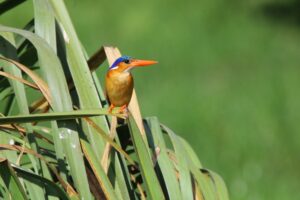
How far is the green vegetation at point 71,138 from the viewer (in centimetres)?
247

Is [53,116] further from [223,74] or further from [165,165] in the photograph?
[223,74]

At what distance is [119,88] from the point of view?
2.87 metres

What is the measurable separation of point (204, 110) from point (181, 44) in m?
1.55

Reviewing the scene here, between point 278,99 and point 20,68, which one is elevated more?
point 20,68

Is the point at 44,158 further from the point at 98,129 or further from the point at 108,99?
the point at 108,99

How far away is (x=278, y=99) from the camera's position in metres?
7.82

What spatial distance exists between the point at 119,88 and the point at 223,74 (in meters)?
5.72

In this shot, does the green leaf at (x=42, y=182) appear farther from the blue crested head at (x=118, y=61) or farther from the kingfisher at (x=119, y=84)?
the blue crested head at (x=118, y=61)

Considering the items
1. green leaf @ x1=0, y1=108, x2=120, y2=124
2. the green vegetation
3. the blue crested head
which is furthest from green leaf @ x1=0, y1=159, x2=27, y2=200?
the blue crested head

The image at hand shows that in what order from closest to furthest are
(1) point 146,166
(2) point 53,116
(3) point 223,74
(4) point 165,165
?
(2) point 53,116, (1) point 146,166, (4) point 165,165, (3) point 223,74

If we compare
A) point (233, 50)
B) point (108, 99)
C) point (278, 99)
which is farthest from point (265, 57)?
point (108, 99)

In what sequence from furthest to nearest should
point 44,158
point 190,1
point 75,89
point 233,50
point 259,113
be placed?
point 190,1 < point 233,50 < point 259,113 < point 75,89 < point 44,158

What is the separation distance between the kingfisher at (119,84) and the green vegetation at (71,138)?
3 cm

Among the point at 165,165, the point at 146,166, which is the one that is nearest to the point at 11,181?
the point at 146,166
